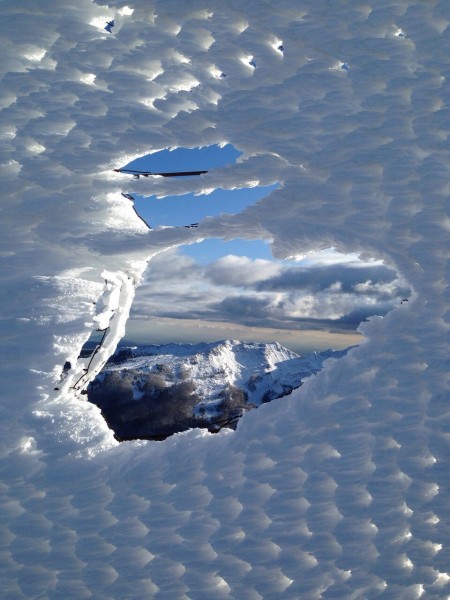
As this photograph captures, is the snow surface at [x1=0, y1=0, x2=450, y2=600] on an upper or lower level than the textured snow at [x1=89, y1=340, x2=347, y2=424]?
upper

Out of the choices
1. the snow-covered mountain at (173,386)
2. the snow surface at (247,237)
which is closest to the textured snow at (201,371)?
the snow-covered mountain at (173,386)

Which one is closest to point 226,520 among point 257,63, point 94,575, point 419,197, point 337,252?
point 94,575

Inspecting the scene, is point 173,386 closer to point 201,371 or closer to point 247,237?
point 201,371

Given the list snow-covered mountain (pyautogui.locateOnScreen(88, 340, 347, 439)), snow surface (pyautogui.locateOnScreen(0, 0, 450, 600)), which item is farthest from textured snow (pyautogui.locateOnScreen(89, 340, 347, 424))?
snow surface (pyautogui.locateOnScreen(0, 0, 450, 600))

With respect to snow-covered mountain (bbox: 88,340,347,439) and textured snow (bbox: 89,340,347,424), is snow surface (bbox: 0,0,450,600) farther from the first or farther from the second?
textured snow (bbox: 89,340,347,424)

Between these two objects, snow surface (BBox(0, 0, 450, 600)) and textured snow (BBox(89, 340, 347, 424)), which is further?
textured snow (BBox(89, 340, 347, 424))

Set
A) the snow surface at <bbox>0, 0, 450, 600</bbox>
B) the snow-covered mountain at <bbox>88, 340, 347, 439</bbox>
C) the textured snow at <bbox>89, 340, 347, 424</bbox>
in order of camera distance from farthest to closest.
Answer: the textured snow at <bbox>89, 340, 347, 424</bbox> → the snow-covered mountain at <bbox>88, 340, 347, 439</bbox> → the snow surface at <bbox>0, 0, 450, 600</bbox>
